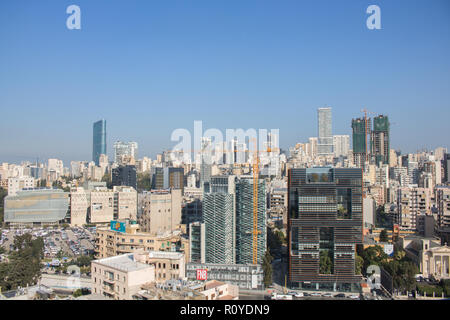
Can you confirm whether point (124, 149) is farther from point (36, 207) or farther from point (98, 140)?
point (36, 207)

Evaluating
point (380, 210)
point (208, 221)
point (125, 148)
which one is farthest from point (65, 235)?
point (125, 148)

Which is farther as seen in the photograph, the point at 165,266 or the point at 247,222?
the point at 247,222

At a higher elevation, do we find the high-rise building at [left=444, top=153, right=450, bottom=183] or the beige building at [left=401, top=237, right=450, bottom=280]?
the high-rise building at [left=444, top=153, right=450, bottom=183]

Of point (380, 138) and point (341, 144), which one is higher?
point (380, 138)

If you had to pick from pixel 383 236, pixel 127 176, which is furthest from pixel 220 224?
pixel 127 176

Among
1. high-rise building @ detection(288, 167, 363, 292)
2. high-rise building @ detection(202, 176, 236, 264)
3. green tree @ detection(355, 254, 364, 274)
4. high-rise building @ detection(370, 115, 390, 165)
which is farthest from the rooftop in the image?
high-rise building @ detection(370, 115, 390, 165)

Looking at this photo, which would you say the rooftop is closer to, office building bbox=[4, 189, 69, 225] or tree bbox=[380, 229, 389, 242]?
tree bbox=[380, 229, 389, 242]
